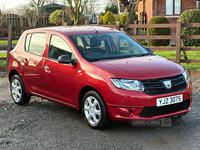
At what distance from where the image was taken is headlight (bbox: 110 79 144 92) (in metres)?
4.81

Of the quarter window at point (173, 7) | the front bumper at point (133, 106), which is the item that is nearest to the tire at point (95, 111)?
the front bumper at point (133, 106)

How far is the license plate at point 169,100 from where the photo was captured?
485 cm

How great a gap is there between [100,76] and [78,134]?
965 mm

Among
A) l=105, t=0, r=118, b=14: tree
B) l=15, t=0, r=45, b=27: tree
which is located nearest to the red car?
l=15, t=0, r=45, b=27: tree

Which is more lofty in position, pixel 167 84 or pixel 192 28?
pixel 192 28

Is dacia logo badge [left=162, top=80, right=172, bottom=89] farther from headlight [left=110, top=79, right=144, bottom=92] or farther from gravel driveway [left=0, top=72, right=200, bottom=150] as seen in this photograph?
gravel driveway [left=0, top=72, right=200, bottom=150]

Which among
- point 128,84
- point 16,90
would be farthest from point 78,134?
point 16,90

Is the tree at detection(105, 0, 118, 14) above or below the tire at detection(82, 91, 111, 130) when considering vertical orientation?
above

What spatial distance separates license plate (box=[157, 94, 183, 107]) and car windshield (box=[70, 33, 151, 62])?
126 cm

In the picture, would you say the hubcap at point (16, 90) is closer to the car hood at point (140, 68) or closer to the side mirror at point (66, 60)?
the side mirror at point (66, 60)

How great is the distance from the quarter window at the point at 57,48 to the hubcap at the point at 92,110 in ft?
3.16

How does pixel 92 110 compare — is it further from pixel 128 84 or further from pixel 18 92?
pixel 18 92

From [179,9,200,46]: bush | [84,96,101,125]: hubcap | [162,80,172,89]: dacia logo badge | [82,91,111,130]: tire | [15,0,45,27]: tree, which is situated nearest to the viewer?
[162,80,172,89]: dacia logo badge

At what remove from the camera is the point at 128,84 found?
4.86 meters
